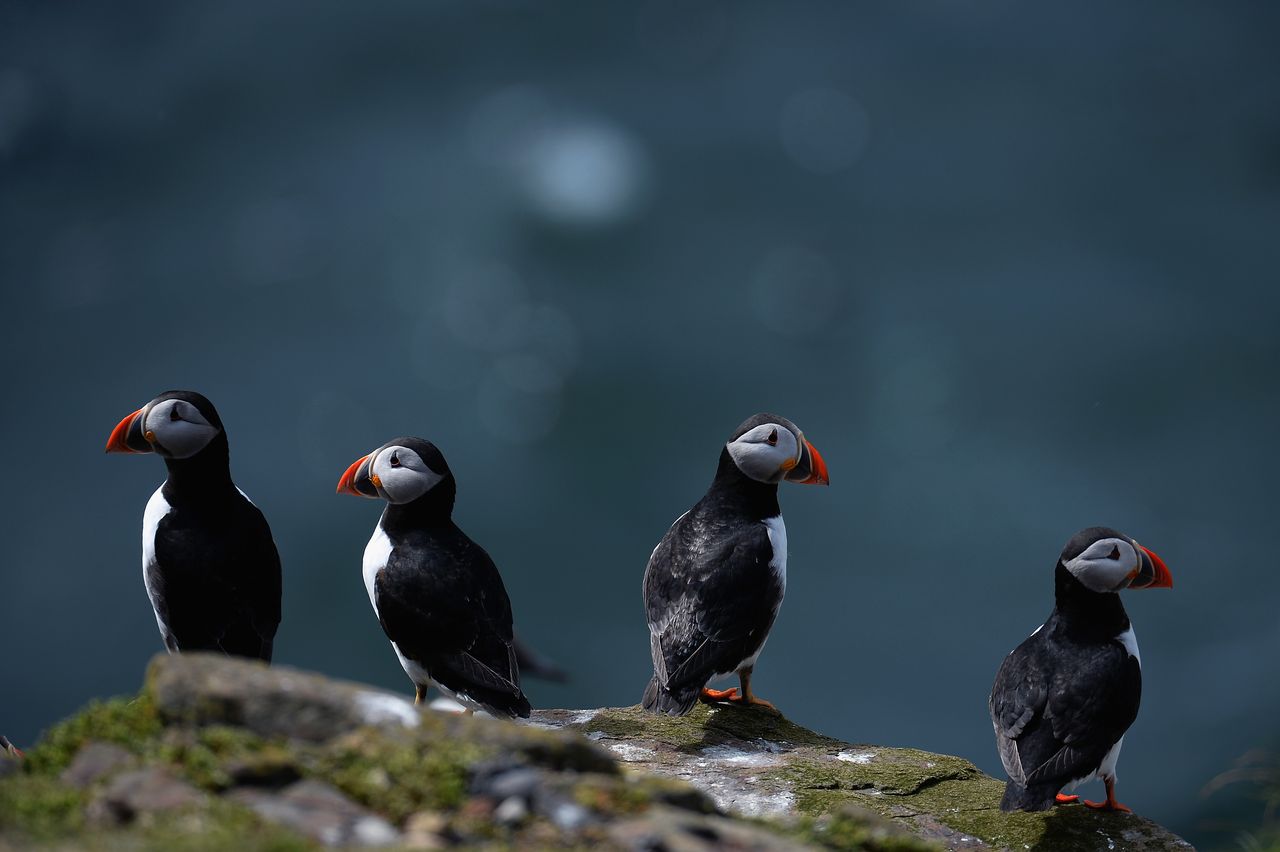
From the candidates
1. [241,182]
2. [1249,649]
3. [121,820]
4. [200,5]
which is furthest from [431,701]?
[200,5]

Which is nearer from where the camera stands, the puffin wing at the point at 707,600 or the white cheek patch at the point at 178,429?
the puffin wing at the point at 707,600

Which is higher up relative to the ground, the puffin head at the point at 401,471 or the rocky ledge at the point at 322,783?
the puffin head at the point at 401,471

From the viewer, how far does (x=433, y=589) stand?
21.4ft

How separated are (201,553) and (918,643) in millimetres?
21364

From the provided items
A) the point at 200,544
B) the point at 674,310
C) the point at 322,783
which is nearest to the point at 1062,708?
the point at 322,783

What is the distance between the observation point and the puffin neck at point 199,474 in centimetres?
687

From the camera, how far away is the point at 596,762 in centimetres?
373

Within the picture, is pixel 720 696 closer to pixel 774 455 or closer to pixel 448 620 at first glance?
pixel 774 455

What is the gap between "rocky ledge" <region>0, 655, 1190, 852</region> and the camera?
324 centimetres

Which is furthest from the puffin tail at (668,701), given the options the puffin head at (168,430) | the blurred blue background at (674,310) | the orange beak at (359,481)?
the blurred blue background at (674,310)

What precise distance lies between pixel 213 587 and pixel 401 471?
1.01m

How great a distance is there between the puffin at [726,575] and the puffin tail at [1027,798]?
1429 millimetres

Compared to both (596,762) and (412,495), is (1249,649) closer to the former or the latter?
(412,495)

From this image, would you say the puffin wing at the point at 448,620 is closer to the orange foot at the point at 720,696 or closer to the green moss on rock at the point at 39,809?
the orange foot at the point at 720,696
